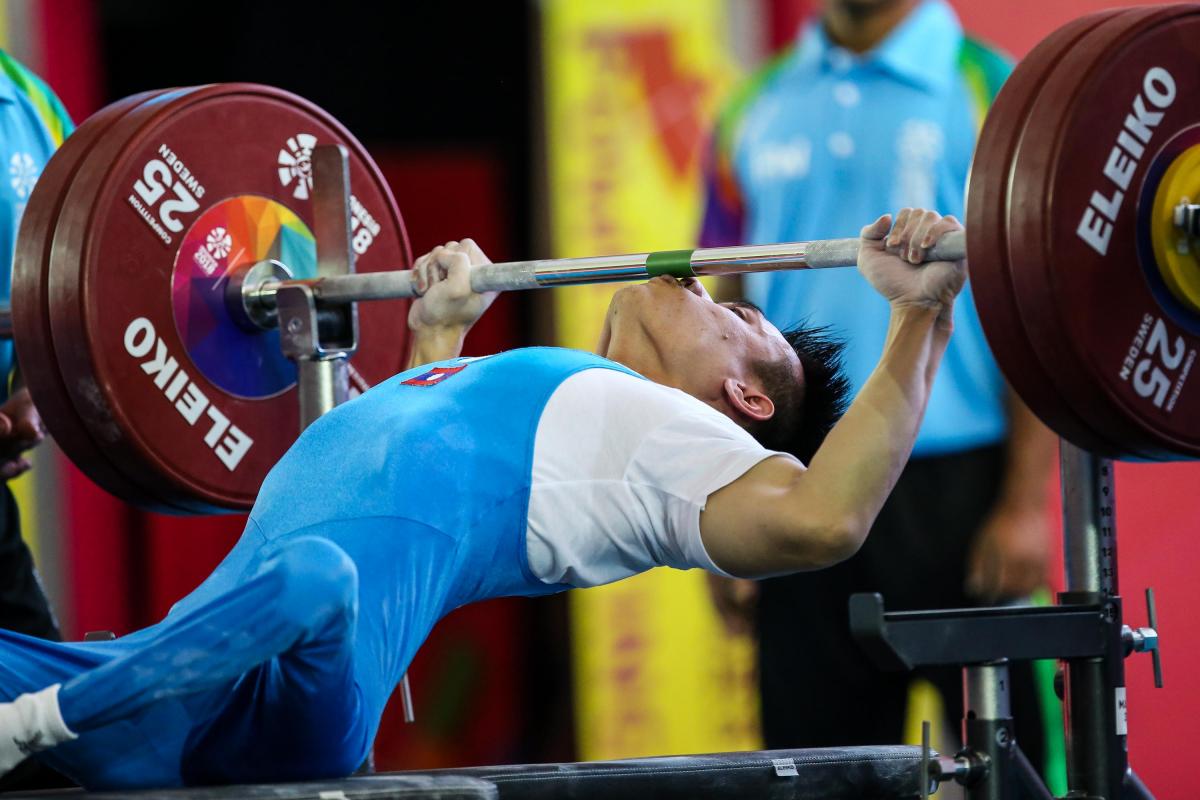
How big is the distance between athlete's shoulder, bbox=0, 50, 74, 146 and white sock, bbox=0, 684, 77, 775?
1.71 m

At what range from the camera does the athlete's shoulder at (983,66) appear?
137 inches

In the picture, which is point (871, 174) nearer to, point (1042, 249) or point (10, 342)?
point (1042, 249)

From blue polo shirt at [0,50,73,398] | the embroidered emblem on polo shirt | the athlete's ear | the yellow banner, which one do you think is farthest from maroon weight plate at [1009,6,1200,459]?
the yellow banner

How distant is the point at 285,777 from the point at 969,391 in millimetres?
1935

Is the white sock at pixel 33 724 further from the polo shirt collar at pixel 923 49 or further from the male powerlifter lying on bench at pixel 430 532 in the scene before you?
the polo shirt collar at pixel 923 49

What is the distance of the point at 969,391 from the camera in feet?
11.2

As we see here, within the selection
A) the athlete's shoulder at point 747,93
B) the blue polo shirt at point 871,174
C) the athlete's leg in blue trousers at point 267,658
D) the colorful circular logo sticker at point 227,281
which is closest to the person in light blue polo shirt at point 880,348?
the blue polo shirt at point 871,174

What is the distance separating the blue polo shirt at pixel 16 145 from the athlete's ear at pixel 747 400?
141 centimetres

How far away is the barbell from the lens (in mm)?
1954

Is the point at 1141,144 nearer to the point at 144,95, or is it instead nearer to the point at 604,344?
the point at 604,344

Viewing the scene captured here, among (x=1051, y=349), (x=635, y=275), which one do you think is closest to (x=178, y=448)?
(x=635, y=275)

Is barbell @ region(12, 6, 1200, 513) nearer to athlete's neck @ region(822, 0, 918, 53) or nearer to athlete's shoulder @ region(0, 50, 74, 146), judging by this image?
athlete's shoulder @ region(0, 50, 74, 146)

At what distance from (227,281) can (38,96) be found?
2.60 feet

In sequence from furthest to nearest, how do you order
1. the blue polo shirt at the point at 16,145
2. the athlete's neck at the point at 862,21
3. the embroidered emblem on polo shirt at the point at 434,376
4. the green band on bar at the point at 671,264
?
the athlete's neck at the point at 862,21, the blue polo shirt at the point at 16,145, the green band on bar at the point at 671,264, the embroidered emblem on polo shirt at the point at 434,376
